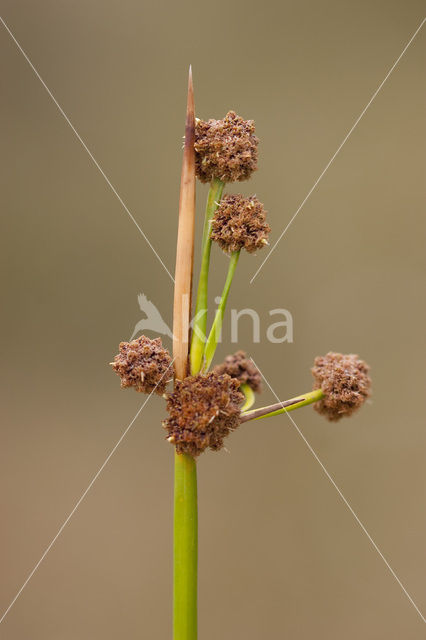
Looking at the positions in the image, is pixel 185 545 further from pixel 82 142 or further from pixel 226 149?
pixel 82 142

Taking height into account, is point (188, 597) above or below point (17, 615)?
below

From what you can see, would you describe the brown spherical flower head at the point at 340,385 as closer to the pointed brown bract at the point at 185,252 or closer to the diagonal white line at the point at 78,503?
the pointed brown bract at the point at 185,252

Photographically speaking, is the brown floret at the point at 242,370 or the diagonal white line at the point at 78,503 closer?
the brown floret at the point at 242,370

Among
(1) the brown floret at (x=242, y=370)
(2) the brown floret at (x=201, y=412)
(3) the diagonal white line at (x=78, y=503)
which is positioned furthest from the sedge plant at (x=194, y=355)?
(3) the diagonal white line at (x=78, y=503)

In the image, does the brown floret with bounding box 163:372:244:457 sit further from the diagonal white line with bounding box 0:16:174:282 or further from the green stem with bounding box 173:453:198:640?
the diagonal white line with bounding box 0:16:174:282

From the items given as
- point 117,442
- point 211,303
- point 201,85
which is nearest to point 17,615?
point 117,442

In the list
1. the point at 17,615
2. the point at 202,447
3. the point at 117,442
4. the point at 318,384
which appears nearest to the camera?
the point at 202,447

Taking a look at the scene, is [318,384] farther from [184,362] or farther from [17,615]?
[17,615]

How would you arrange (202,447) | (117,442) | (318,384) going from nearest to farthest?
(202,447)
(318,384)
(117,442)
